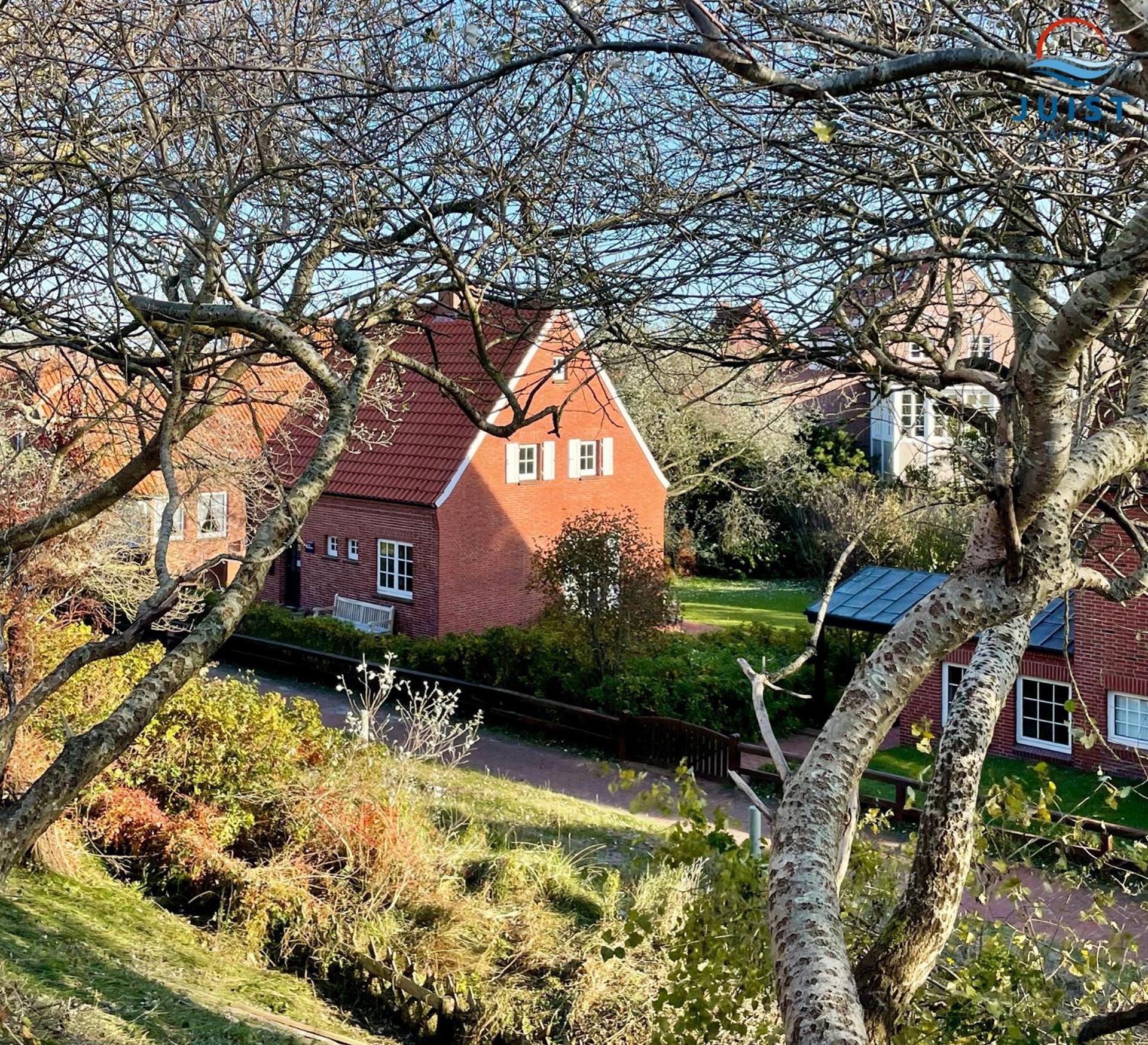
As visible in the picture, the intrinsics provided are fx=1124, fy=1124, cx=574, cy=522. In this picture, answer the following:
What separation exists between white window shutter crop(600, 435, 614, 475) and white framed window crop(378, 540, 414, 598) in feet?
16.8

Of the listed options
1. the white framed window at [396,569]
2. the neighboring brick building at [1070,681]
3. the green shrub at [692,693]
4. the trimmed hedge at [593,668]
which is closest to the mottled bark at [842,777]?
the neighboring brick building at [1070,681]

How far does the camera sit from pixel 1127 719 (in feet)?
50.6

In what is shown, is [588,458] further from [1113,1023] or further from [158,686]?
[1113,1023]

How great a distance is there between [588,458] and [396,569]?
512 cm

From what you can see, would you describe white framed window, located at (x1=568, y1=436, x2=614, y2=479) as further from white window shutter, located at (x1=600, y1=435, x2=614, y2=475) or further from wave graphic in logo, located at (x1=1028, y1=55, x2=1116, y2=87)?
wave graphic in logo, located at (x1=1028, y1=55, x2=1116, y2=87)

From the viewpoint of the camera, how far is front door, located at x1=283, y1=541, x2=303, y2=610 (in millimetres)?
24938

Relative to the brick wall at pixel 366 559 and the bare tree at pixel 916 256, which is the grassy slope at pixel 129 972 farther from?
the brick wall at pixel 366 559

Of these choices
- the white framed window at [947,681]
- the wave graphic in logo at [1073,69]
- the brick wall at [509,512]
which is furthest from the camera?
the brick wall at [509,512]

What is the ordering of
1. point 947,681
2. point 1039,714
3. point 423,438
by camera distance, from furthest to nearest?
point 423,438, point 947,681, point 1039,714

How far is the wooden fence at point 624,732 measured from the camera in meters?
15.3

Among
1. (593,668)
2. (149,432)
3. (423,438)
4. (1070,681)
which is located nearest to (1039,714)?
(1070,681)

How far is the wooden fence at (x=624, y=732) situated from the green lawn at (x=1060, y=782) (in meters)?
0.92

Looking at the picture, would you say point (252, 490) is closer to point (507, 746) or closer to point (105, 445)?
point (507, 746)

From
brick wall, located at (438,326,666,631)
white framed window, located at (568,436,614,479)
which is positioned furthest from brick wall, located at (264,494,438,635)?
white framed window, located at (568,436,614,479)
